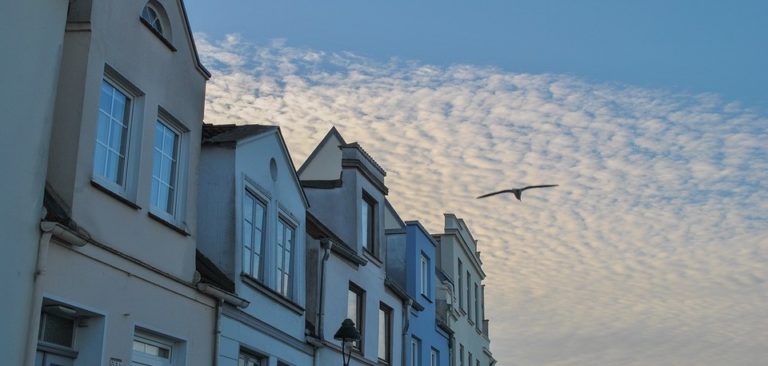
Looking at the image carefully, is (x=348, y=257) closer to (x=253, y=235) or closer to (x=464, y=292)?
(x=253, y=235)

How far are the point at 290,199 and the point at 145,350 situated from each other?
634cm

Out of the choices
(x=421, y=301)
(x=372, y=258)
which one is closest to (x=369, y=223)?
(x=372, y=258)

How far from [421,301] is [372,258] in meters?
5.97

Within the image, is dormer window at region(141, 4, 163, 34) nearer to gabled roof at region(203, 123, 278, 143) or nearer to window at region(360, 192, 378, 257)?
gabled roof at region(203, 123, 278, 143)

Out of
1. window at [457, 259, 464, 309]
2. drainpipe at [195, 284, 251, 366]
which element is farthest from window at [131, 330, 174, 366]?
window at [457, 259, 464, 309]

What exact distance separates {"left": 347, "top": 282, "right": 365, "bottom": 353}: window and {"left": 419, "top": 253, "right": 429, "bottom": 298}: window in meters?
6.83

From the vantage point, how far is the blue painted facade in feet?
97.4

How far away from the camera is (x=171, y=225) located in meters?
13.9

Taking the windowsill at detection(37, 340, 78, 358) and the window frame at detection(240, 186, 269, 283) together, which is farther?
the window frame at detection(240, 186, 269, 283)

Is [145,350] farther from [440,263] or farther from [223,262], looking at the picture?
[440,263]

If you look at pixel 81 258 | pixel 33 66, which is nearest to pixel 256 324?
pixel 81 258

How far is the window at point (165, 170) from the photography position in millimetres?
14031

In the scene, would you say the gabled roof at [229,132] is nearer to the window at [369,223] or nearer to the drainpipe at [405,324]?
the window at [369,223]

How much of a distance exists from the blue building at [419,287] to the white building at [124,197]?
14.6 m
